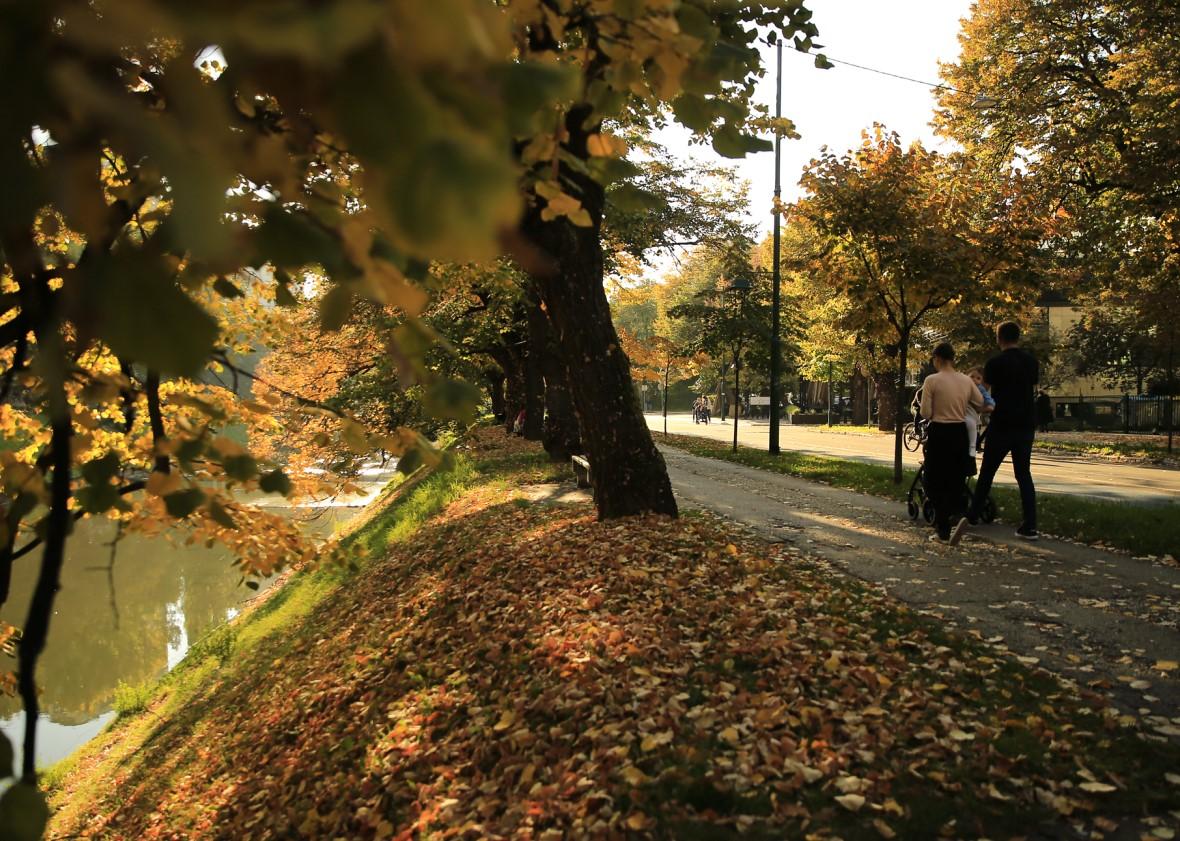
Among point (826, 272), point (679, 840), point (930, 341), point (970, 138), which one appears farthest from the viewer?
point (930, 341)

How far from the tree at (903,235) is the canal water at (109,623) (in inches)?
336

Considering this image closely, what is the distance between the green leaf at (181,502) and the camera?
1.91 metres

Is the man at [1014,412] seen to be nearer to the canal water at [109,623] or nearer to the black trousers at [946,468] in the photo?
the black trousers at [946,468]

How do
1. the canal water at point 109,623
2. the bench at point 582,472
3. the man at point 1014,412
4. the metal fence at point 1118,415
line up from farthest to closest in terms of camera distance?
the metal fence at point 1118,415 < the canal water at point 109,623 < the bench at point 582,472 < the man at point 1014,412

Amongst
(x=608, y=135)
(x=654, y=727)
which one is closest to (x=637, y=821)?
(x=654, y=727)

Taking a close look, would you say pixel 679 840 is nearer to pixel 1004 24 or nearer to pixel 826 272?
pixel 826 272

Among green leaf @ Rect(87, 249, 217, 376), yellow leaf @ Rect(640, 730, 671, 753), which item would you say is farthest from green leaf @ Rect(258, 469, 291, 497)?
yellow leaf @ Rect(640, 730, 671, 753)

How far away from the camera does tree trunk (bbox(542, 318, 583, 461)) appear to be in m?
15.1

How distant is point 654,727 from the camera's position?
12.7 feet

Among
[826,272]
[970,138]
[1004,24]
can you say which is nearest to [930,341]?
[970,138]

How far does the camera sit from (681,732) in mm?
3814

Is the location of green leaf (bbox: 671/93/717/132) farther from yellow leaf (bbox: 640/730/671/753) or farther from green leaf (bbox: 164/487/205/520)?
yellow leaf (bbox: 640/730/671/753)

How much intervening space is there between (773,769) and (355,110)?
3410 millimetres

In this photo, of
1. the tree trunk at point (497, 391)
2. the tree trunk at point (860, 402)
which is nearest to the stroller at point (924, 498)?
the tree trunk at point (497, 391)
